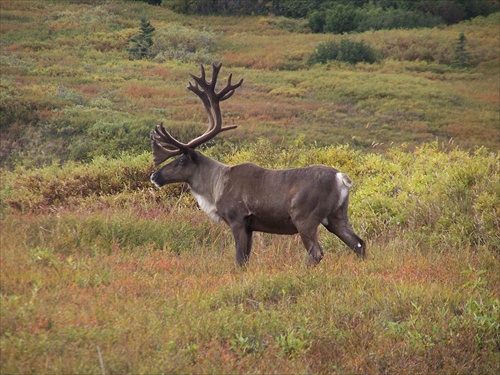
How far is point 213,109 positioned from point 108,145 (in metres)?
13.4

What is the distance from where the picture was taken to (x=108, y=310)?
6.57 metres

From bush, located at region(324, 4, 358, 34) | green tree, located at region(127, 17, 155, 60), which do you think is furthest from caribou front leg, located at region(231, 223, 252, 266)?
bush, located at region(324, 4, 358, 34)

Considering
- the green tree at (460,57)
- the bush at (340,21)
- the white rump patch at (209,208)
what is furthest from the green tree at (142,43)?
the white rump patch at (209,208)

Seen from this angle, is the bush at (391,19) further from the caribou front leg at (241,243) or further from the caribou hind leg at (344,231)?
the caribou front leg at (241,243)

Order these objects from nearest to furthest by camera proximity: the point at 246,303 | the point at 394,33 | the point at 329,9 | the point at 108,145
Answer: the point at 246,303
the point at 108,145
the point at 394,33
the point at 329,9

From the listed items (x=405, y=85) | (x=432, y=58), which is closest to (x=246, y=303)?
(x=405, y=85)

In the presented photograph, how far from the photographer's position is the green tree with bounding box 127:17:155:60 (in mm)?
46812

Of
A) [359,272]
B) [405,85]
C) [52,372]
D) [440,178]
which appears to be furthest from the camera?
[405,85]

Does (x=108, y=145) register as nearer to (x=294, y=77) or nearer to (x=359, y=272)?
(x=359, y=272)

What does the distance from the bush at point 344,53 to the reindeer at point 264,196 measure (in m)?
38.8

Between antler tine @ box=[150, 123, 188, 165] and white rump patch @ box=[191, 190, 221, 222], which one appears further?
antler tine @ box=[150, 123, 188, 165]

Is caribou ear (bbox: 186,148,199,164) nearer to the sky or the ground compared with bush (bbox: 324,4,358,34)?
nearer to the sky

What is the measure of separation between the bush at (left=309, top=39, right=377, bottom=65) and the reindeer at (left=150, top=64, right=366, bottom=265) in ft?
127

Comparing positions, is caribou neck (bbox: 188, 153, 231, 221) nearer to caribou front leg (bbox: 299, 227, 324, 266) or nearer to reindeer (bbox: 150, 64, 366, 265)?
reindeer (bbox: 150, 64, 366, 265)
